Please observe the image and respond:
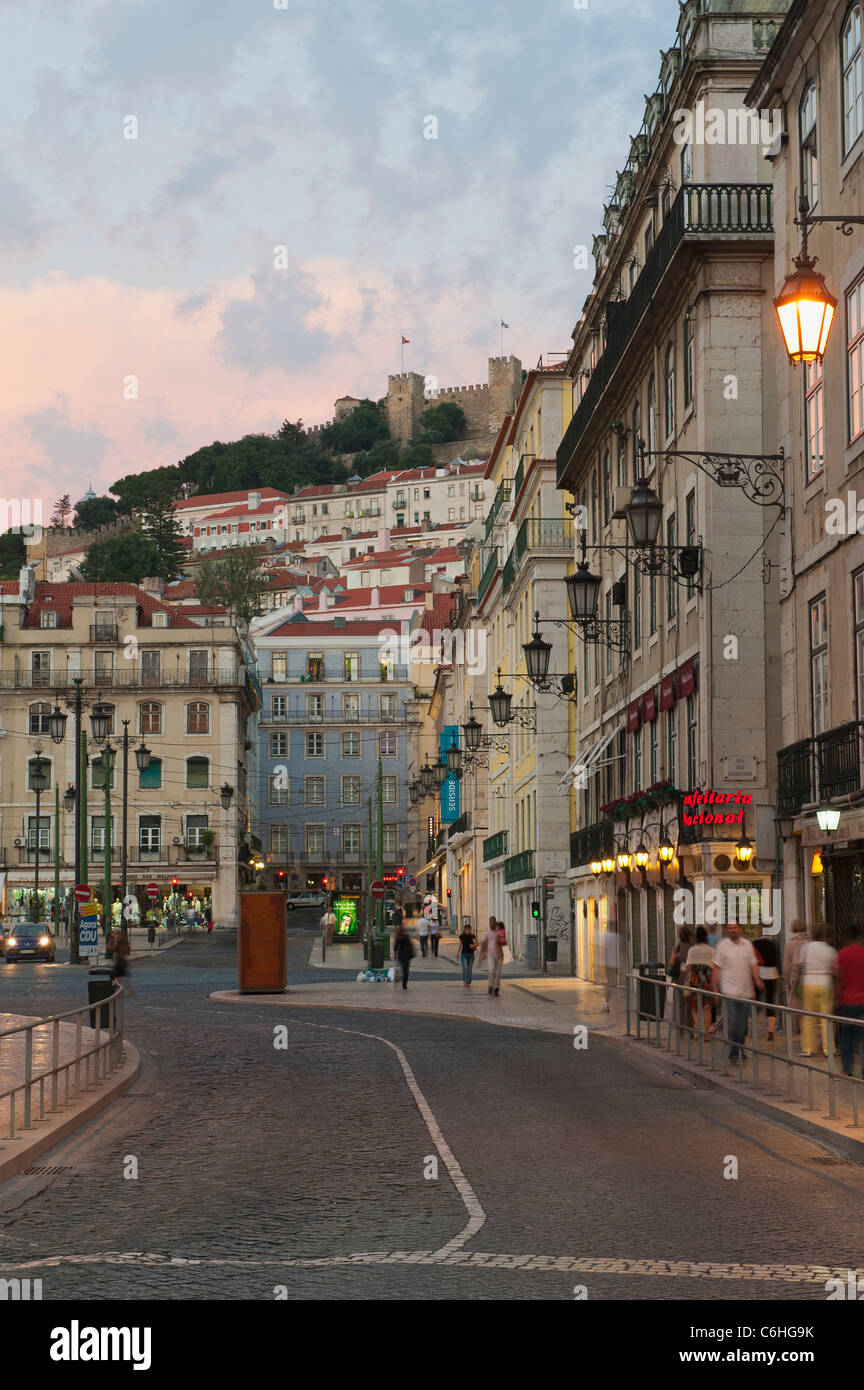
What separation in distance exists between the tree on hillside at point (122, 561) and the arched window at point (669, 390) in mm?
130627

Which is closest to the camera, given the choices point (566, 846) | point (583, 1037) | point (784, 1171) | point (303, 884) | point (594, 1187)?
point (594, 1187)

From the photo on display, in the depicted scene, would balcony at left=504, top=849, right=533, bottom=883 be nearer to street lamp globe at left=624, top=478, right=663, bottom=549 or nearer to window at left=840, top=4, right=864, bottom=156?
street lamp globe at left=624, top=478, right=663, bottom=549

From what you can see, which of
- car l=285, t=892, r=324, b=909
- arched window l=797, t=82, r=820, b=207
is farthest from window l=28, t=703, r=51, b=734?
arched window l=797, t=82, r=820, b=207

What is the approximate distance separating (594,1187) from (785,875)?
1574 cm

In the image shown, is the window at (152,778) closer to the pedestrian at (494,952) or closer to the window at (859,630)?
the pedestrian at (494,952)

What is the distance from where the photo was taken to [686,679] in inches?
1293

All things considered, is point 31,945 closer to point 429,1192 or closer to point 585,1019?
point 585,1019

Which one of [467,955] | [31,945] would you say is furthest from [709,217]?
[31,945]

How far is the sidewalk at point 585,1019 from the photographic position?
51.4ft

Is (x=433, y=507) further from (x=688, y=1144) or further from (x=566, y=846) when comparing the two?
(x=688, y=1144)

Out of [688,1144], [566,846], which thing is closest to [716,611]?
[688,1144]

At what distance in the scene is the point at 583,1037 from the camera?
25.8 metres

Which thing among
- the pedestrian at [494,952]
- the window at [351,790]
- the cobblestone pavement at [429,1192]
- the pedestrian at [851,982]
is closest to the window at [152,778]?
the window at [351,790]

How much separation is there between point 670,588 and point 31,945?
31067mm
